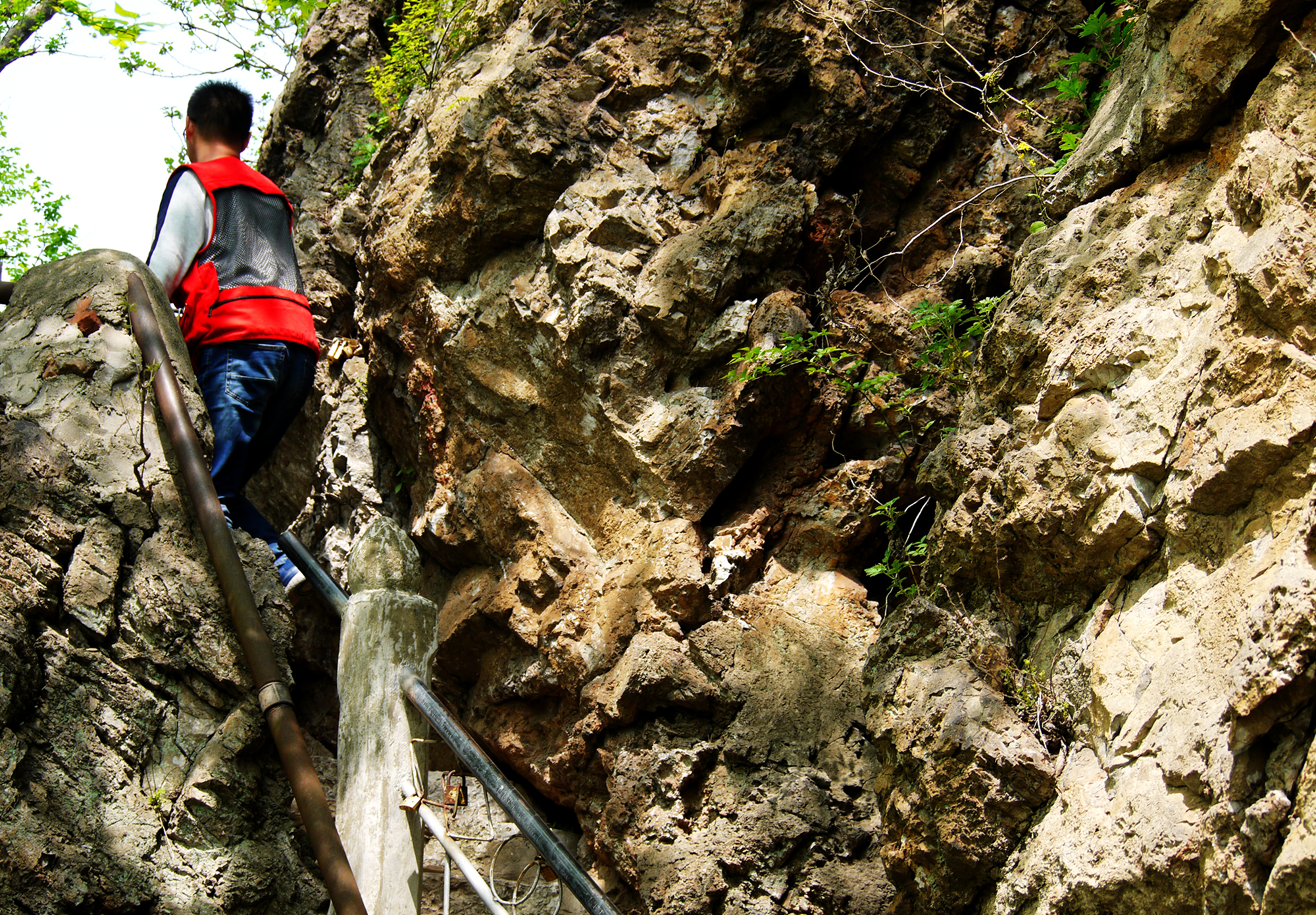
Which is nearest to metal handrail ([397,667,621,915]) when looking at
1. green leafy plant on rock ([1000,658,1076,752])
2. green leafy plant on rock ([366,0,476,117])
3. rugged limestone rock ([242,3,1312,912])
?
rugged limestone rock ([242,3,1312,912])

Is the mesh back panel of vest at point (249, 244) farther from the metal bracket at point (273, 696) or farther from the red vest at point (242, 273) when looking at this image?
the metal bracket at point (273, 696)

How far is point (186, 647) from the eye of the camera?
10.2 ft

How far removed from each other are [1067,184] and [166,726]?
3.37 meters

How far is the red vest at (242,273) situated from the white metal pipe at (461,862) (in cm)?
223

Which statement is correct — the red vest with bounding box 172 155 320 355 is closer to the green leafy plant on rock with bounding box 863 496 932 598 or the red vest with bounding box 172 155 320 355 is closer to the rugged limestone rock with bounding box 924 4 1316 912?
the green leafy plant on rock with bounding box 863 496 932 598

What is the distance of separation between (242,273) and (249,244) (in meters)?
0.15

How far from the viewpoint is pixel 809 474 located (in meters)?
4.02

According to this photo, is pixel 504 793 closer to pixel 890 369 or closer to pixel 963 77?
pixel 890 369

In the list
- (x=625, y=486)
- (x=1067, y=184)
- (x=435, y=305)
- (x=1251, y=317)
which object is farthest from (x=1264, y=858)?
(x=435, y=305)

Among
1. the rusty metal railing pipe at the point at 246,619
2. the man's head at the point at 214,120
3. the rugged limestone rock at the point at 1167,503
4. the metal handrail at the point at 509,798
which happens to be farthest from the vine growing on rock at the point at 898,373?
the man's head at the point at 214,120

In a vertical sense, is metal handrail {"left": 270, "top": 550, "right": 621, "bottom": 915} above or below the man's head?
below

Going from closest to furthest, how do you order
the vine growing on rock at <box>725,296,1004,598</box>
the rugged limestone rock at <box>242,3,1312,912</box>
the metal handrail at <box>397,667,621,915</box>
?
the rugged limestone rock at <box>242,3,1312,912</box> → the metal handrail at <box>397,667,621,915</box> → the vine growing on rock at <box>725,296,1004,598</box>

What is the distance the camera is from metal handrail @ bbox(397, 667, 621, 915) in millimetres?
2605

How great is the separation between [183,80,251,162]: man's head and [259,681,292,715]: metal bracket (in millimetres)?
2853
